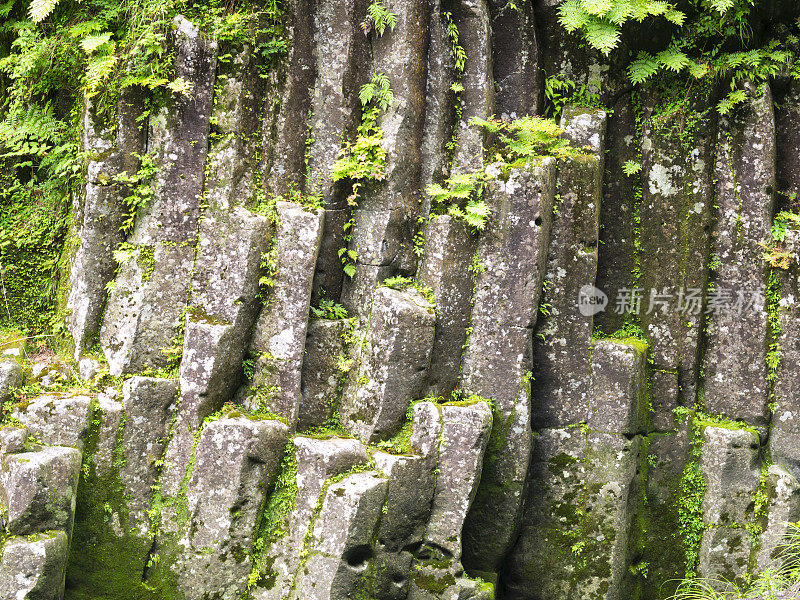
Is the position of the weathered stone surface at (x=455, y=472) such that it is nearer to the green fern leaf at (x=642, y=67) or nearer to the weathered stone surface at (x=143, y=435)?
the weathered stone surface at (x=143, y=435)

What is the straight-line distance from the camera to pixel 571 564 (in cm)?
982

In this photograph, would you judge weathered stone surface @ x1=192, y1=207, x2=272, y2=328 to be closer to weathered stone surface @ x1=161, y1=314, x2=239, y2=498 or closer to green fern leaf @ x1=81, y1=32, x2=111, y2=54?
weathered stone surface @ x1=161, y1=314, x2=239, y2=498

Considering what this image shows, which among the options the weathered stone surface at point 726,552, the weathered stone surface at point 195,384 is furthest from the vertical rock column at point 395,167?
the weathered stone surface at point 726,552

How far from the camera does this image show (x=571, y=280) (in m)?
9.78

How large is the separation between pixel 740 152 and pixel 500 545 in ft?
22.6

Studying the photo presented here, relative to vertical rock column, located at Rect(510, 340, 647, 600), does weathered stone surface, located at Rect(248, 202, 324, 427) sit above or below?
above

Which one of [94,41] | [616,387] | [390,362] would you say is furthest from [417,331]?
[94,41]

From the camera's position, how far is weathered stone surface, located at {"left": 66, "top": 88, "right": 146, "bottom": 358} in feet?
29.4

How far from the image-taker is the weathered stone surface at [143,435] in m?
8.66

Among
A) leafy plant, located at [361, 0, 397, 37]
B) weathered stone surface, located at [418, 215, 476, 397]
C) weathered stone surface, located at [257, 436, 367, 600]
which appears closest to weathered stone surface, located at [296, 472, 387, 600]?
weathered stone surface, located at [257, 436, 367, 600]

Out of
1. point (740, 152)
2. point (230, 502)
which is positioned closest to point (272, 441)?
point (230, 502)

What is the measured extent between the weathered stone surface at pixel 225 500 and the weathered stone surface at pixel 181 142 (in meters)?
2.78

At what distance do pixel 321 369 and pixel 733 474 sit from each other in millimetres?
6336

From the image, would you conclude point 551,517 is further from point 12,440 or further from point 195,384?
point 12,440
